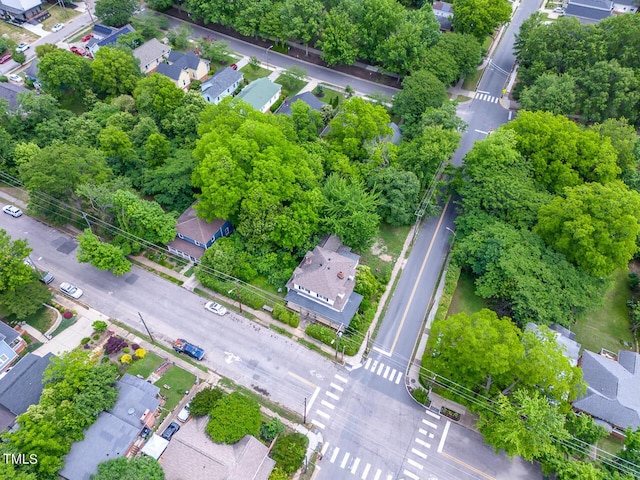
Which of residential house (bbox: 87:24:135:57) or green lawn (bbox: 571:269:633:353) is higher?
residential house (bbox: 87:24:135:57)

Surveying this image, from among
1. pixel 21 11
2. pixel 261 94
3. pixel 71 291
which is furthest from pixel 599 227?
pixel 21 11

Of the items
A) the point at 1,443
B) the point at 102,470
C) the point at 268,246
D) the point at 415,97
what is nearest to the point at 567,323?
the point at 268,246

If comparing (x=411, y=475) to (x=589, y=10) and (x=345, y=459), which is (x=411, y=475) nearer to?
(x=345, y=459)

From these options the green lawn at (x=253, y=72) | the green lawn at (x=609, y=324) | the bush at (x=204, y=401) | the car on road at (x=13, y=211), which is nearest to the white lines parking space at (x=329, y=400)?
the bush at (x=204, y=401)

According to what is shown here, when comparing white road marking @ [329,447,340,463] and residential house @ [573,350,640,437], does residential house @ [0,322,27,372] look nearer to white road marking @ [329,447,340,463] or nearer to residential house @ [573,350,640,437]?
white road marking @ [329,447,340,463]

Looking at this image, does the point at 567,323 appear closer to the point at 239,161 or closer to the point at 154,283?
the point at 239,161

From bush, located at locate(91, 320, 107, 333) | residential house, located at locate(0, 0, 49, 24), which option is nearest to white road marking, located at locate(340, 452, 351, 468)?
bush, located at locate(91, 320, 107, 333)

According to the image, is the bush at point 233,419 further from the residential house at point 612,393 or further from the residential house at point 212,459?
the residential house at point 612,393

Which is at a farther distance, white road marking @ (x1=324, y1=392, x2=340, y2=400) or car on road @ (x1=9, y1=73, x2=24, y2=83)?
car on road @ (x1=9, y1=73, x2=24, y2=83)
